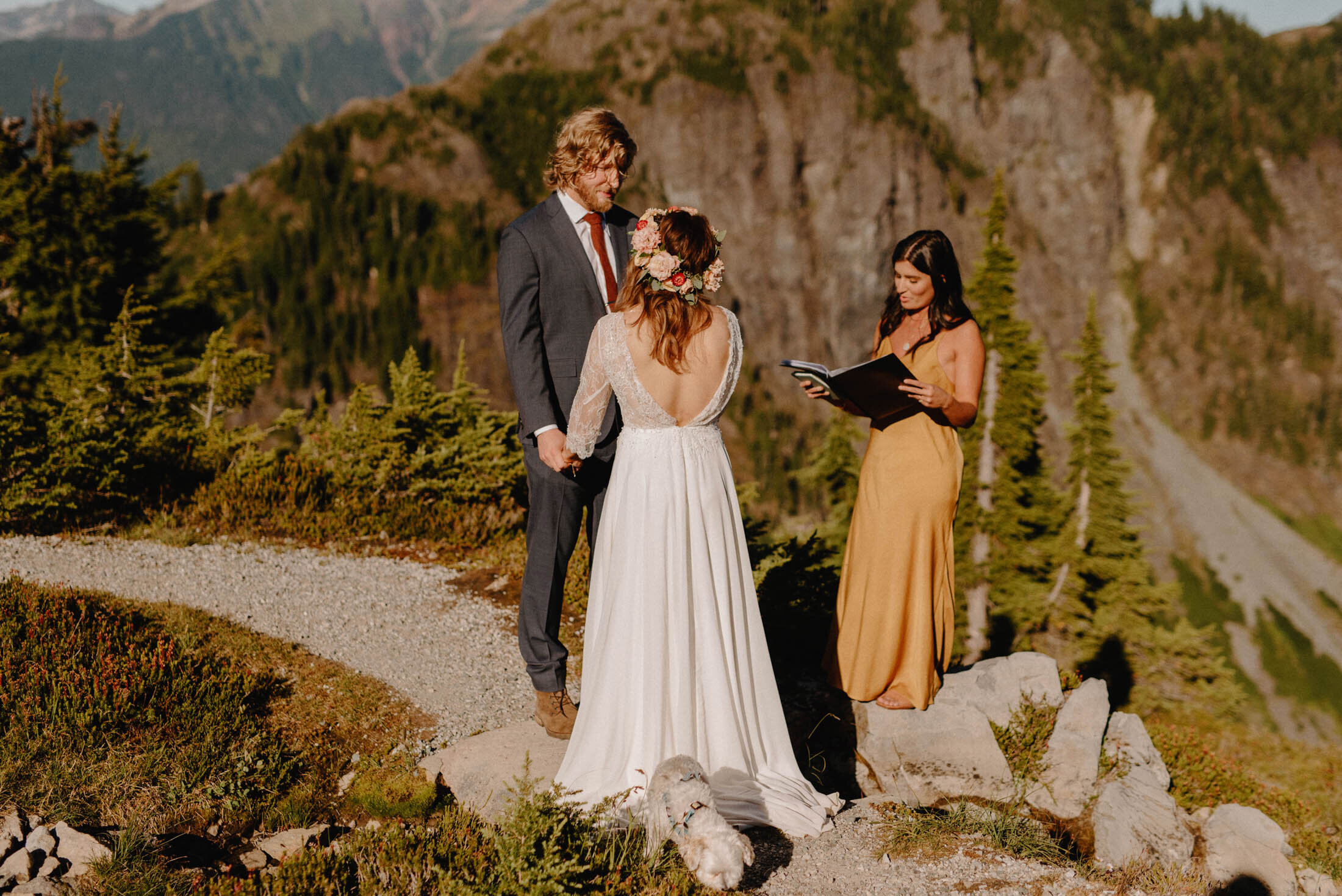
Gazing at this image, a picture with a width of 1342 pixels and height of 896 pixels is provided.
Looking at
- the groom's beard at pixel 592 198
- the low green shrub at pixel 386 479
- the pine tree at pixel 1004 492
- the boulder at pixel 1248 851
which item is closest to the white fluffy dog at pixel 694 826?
the groom's beard at pixel 592 198

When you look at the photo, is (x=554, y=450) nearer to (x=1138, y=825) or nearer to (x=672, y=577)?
(x=672, y=577)

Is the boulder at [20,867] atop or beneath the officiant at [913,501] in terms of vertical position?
beneath

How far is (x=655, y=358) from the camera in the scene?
12.2ft

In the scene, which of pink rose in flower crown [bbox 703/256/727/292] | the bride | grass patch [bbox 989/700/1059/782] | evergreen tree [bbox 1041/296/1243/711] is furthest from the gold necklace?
evergreen tree [bbox 1041/296/1243/711]

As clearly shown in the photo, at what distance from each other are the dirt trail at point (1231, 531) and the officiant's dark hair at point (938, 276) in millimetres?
83440

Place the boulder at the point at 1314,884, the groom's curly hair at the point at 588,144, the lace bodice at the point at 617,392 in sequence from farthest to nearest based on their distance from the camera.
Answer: the boulder at the point at 1314,884
the groom's curly hair at the point at 588,144
the lace bodice at the point at 617,392

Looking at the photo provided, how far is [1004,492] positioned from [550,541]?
71.1 feet

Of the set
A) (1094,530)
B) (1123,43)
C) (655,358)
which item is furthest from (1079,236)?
(655,358)

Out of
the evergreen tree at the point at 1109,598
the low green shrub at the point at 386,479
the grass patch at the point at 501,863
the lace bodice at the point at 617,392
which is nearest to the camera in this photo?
the grass patch at the point at 501,863

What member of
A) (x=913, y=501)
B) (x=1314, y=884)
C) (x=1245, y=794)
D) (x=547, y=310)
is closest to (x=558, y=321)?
(x=547, y=310)

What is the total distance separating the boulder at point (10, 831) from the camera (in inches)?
137

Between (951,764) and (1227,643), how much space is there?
9136cm

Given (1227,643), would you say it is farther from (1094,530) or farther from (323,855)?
(323,855)

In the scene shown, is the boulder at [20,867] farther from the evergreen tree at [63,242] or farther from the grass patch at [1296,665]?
the grass patch at [1296,665]
